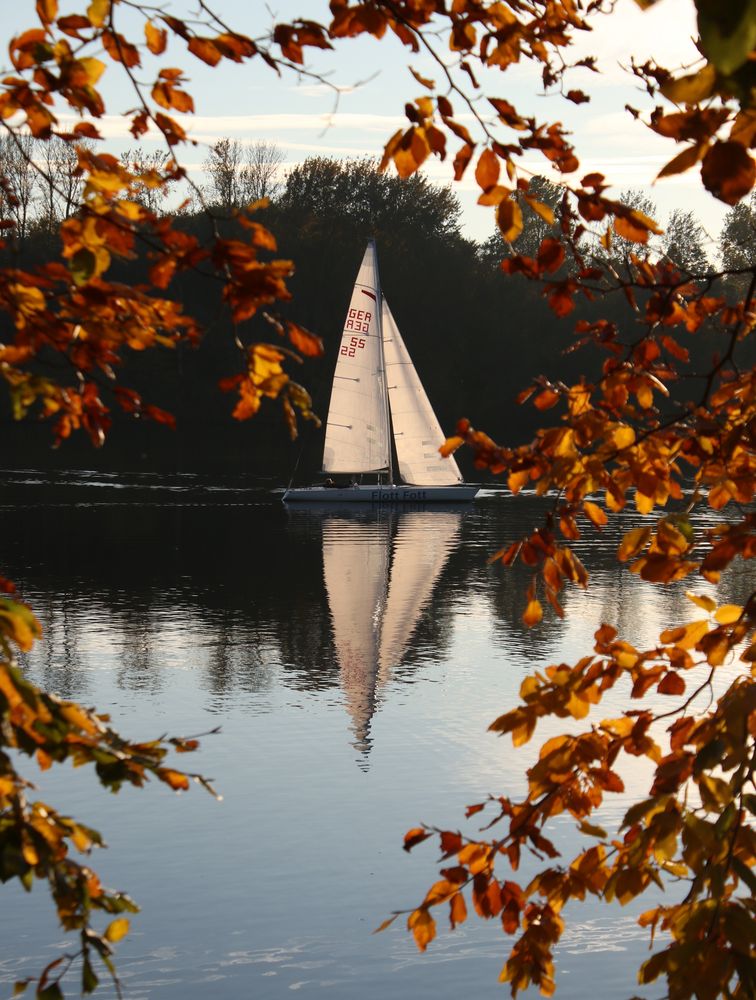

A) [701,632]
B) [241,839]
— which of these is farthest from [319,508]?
[701,632]

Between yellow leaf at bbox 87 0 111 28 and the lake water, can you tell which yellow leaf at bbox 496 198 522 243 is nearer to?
yellow leaf at bbox 87 0 111 28

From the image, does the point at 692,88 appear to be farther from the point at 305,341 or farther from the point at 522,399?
the point at 522,399

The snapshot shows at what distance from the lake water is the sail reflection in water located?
0.25 ft

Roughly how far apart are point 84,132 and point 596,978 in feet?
19.4

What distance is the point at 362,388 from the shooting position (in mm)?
39656

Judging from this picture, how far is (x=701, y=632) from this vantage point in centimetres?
388

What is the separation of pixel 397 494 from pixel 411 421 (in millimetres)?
2253

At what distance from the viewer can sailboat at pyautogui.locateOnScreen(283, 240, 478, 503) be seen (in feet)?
128

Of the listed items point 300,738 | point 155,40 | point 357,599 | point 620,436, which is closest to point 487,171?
point 155,40

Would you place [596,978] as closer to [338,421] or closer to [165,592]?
[165,592]

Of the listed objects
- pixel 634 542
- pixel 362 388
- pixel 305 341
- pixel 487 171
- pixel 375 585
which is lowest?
pixel 375 585

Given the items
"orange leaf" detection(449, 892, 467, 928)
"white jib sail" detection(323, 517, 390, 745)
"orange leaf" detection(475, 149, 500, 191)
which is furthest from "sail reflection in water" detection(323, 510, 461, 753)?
"orange leaf" detection(475, 149, 500, 191)

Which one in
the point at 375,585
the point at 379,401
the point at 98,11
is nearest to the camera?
the point at 98,11

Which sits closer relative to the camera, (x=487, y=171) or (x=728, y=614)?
(x=487, y=171)
